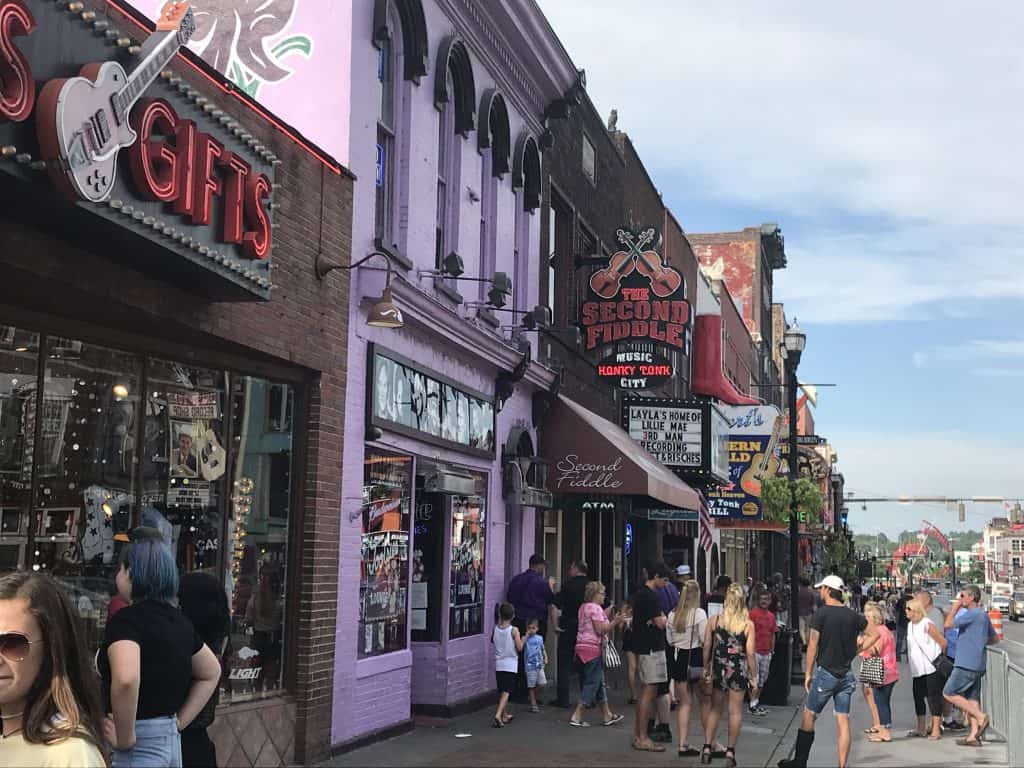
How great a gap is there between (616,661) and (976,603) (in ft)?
14.4

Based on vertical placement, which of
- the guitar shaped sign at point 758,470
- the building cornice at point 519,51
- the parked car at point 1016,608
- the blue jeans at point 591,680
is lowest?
the parked car at point 1016,608

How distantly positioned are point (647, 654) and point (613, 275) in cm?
920

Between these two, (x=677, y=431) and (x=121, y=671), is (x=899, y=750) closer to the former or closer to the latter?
(x=677, y=431)

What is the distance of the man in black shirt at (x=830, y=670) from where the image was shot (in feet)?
39.3

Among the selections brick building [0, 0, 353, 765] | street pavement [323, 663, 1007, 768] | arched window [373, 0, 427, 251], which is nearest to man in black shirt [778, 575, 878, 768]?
street pavement [323, 663, 1007, 768]

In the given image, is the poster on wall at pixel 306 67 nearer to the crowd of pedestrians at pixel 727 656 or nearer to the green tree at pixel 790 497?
the crowd of pedestrians at pixel 727 656

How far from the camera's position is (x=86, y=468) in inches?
→ 344

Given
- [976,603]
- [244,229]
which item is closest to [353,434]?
[244,229]

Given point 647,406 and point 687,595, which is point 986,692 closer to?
point 687,595

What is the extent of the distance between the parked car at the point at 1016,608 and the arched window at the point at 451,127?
75.9 m

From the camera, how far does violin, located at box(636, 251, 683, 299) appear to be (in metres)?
20.8

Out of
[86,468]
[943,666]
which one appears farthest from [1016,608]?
[86,468]

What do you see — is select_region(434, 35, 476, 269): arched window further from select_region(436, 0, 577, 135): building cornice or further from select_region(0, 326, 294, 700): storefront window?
select_region(0, 326, 294, 700): storefront window

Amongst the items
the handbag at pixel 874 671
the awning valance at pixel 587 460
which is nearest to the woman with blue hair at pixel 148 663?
the handbag at pixel 874 671
